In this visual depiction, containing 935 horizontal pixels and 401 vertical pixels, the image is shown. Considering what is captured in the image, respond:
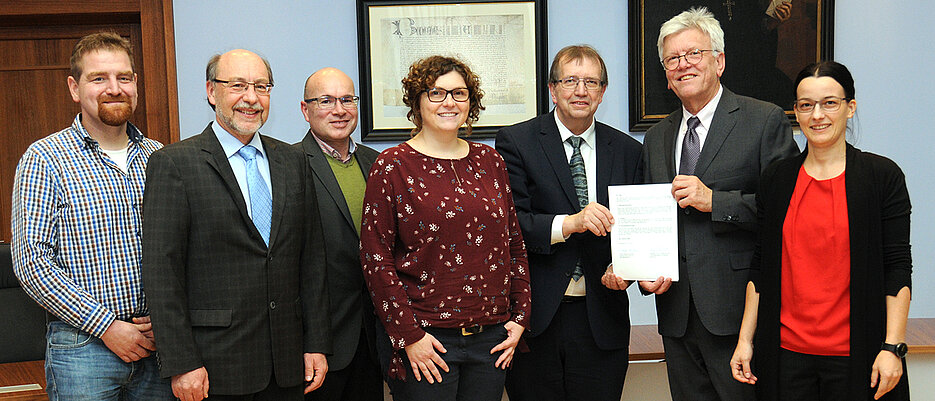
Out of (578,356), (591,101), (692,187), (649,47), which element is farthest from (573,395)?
(649,47)

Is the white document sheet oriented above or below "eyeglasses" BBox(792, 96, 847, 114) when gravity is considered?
below

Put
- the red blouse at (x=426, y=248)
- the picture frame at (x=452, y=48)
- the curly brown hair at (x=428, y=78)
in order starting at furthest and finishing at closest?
1. the picture frame at (x=452, y=48)
2. the curly brown hair at (x=428, y=78)
3. the red blouse at (x=426, y=248)

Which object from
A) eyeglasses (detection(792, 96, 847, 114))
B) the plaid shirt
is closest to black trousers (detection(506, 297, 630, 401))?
eyeglasses (detection(792, 96, 847, 114))

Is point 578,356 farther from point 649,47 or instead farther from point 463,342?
point 649,47

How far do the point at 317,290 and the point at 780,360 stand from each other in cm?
133

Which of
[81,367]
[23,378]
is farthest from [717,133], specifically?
[23,378]

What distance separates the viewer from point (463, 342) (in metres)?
1.87

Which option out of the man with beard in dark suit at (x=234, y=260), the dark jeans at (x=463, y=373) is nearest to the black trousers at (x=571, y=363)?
the dark jeans at (x=463, y=373)

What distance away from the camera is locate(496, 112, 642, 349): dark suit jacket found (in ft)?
7.07

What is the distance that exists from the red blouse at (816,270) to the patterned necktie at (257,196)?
57.0 inches

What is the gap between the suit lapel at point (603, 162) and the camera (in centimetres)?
222

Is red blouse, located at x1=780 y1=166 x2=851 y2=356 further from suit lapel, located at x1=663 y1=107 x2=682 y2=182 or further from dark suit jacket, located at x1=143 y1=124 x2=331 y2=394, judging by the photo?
dark suit jacket, located at x1=143 y1=124 x2=331 y2=394

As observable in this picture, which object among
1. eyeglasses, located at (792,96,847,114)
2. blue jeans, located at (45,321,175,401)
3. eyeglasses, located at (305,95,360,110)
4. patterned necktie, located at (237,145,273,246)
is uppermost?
eyeglasses, located at (305,95,360,110)

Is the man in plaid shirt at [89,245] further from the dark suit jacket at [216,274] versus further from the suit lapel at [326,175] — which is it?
the suit lapel at [326,175]
